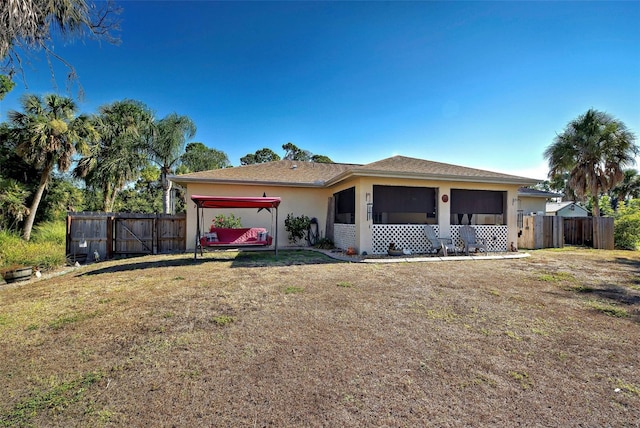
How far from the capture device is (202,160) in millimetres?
21969

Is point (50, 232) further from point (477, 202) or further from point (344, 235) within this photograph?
point (477, 202)

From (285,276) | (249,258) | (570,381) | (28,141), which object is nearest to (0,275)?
(249,258)

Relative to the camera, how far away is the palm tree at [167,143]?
16.6m

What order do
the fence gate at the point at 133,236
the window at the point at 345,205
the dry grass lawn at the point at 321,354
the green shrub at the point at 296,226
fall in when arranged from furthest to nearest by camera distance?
the green shrub at the point at 296,226, the window at the point at 345,205, the fence gate at the point at 133,236, the dry grass lawn at the point at 321,354

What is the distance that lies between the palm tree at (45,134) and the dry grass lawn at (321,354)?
9769 millimetres

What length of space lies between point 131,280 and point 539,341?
7.12 m

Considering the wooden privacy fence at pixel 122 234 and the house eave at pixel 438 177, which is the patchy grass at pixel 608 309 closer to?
the house eave at pixel 438 177

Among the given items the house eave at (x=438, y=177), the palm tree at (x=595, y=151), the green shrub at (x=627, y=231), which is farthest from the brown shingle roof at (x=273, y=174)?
the palm tree at (x=595, y=151)

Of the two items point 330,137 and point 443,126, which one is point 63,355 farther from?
point 330,137

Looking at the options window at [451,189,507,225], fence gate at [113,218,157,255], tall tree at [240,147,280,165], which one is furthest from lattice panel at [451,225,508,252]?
tall tree at [240,147,280,165]

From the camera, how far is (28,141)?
11594 mm

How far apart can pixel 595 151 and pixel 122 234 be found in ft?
73.7

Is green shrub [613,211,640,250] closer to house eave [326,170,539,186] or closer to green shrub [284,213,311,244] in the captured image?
house eave [326,170,539,186]

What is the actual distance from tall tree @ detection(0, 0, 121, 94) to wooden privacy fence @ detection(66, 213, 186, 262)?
5986 millimetres
